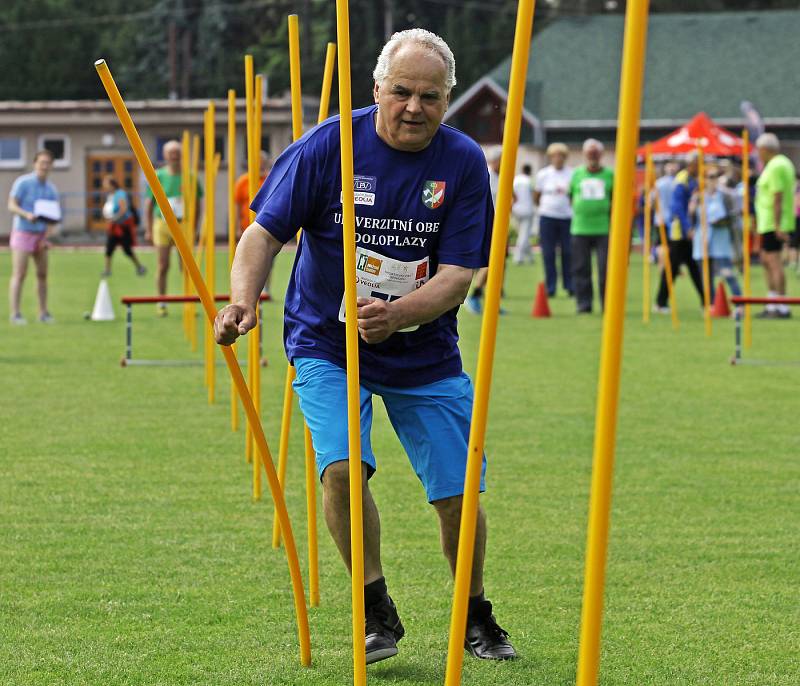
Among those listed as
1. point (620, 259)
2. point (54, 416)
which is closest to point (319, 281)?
point (620, 259)

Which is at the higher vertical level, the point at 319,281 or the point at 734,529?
the point at 319,281

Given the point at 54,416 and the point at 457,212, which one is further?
the point at 54,416

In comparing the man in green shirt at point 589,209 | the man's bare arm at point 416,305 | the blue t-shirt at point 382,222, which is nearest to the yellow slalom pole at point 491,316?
the man's bare arm at point 416,305

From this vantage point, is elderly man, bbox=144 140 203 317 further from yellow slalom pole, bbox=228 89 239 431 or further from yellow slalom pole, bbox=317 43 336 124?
yellow slalom pole, bbox=317 43 336 124

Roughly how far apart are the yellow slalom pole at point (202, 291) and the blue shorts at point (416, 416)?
22cm

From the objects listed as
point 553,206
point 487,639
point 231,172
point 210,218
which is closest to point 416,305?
point 487,639

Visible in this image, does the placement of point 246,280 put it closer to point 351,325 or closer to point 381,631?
point 351,325

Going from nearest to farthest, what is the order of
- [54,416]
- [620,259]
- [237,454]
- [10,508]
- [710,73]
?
[620,259] → [10,508] → [237,454] → [54,416] → [710,73]

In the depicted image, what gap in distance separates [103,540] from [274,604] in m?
1.36

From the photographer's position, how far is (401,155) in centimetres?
481

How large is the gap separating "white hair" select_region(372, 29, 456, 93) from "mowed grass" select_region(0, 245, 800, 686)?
6.02 feet

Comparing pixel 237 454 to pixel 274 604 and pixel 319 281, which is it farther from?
pixel 319 281

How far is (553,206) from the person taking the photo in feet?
69.8

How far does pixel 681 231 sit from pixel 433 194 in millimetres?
15462
